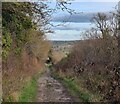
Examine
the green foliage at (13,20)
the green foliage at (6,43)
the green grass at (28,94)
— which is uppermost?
the green foliage at (13,20)

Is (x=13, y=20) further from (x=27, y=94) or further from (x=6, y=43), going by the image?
(x=27, y=94)

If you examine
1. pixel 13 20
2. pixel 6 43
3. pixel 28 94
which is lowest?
pixel 28 94

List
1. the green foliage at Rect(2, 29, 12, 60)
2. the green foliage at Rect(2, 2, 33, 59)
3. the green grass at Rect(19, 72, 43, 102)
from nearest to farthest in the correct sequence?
the green foliage at Rect(2, 2, 33, 59)
the green grass at Rect(19, 72, 43, 102)
the green foliage at Rect(2, 29, 12, 60)

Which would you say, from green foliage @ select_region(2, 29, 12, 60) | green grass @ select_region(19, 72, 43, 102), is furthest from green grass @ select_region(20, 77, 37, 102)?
green foliage @ select_region(2, 29, 12, 60)

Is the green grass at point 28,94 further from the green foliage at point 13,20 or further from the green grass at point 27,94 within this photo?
the green foliage at point 13,20

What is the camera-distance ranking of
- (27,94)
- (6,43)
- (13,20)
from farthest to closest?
(27,94)
(6,43)
(13,20)

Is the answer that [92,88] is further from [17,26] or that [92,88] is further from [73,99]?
[17,26]

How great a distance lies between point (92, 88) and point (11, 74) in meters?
4.01

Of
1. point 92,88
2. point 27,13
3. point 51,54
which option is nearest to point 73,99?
point 92,88

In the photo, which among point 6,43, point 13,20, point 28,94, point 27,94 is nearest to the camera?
point 13,20

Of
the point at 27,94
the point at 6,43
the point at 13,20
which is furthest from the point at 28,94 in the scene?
the point at 13,20

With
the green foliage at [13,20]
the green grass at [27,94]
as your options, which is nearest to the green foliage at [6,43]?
the green foliage at [13,20]

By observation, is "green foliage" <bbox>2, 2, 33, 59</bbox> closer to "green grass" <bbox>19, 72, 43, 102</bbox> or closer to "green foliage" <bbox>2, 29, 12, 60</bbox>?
"green foliage" <bbox>2, 29, 12, 60</bbox>

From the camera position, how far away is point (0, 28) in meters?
17.5
